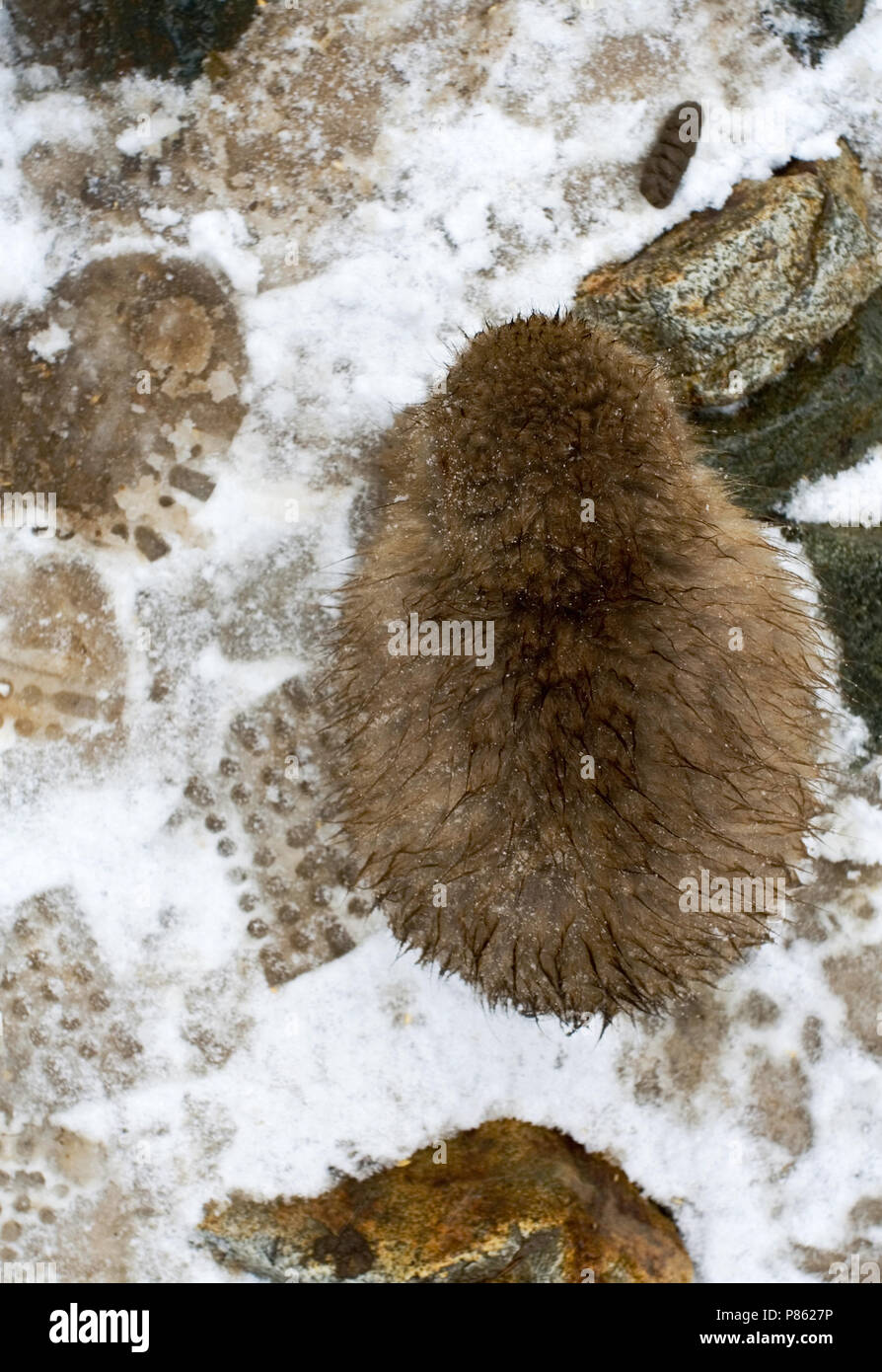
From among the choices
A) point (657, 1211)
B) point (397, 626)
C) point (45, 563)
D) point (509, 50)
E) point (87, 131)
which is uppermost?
point (509, 50)

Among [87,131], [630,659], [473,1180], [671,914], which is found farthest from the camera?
[87,131]

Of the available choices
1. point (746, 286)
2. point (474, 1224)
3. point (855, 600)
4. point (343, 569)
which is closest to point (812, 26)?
point (746, 286)

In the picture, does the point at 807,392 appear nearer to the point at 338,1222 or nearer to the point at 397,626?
the point at 397,626

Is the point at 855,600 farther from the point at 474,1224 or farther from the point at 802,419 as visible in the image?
the point at 474,1224

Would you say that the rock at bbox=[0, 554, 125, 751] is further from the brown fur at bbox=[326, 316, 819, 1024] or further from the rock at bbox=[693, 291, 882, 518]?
the rock at bbox=[693, 291, 882, 518]

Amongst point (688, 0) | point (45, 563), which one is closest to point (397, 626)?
point (45, 563)

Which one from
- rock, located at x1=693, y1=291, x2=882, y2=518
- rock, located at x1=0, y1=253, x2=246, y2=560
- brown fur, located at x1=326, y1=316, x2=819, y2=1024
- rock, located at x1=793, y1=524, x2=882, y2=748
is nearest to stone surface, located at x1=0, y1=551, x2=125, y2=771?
rock, located at x1=0, y1=253, x2=246, y2=560
